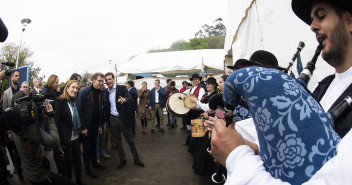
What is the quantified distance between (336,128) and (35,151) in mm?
2985

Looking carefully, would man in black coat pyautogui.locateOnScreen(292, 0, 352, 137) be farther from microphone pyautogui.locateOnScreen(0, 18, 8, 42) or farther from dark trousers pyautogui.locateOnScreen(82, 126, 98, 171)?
dark trousers pyautogui.locateOnScreen(82, 126, 98, 171)

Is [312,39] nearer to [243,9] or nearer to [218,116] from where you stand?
[218,116]

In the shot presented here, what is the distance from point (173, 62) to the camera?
1093 centimetres

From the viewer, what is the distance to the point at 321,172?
0.50m

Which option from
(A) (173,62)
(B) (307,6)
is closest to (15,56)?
(A) (173,62)

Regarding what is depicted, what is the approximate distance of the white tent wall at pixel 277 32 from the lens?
74.5 inches

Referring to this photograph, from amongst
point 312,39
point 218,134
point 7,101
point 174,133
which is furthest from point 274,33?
point 174,133

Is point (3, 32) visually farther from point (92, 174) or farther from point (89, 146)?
point (92, 174)

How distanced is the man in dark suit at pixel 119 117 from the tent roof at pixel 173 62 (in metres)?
5.57

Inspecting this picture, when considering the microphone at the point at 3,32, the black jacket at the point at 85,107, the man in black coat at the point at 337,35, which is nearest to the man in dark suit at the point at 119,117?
the black jacket at the point at 85,107

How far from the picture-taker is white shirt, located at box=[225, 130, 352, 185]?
479 millimetres

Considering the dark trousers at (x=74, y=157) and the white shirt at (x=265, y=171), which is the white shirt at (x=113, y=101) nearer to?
the dark trousers at (x=74, y=157)

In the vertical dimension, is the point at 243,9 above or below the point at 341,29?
above

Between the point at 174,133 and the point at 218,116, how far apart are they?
7.03 meters
